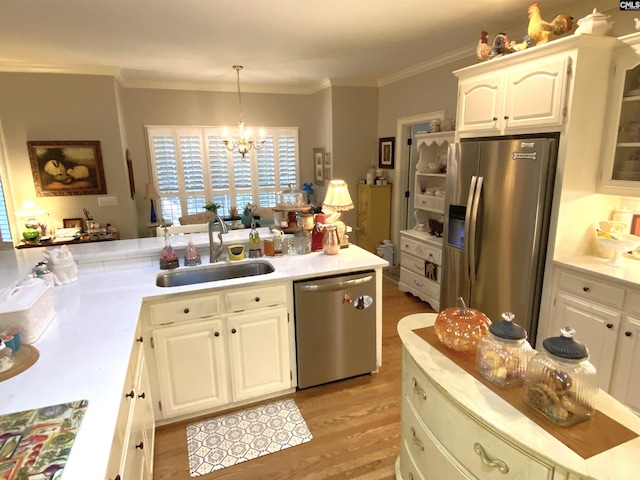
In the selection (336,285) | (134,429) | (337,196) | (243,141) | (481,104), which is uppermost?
(481,104)

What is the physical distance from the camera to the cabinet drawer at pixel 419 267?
12.8 feet

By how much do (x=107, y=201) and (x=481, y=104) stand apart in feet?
14.6

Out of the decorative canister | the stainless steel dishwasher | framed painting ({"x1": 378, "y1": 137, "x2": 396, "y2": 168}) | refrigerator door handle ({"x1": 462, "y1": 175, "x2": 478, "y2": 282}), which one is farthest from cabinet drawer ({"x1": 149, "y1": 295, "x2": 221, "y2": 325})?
framed painting ({"x1": 378, "y1": 137, "x2": 396, "y2": 168})

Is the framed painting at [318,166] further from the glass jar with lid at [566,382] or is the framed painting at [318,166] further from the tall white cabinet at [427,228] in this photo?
the glass jar with lid at [566,382]

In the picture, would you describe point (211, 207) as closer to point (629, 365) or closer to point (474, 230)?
point (474, 230)

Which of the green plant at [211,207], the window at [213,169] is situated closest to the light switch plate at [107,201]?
the window at [213,169]

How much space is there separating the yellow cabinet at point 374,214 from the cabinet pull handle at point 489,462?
4.34 m

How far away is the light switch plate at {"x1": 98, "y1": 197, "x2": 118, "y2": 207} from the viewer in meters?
4.72

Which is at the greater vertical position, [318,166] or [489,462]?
[318,166]

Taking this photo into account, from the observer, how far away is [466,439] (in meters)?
1.19

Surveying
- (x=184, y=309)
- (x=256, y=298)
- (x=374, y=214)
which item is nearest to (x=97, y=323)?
(x=184, y=309)

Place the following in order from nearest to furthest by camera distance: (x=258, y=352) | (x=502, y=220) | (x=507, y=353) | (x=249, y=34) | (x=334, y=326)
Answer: (x=507, y=353)
(x=258, y=352)
(x=334, y=326)
(x=502, y=220)
(x=249, y=34)

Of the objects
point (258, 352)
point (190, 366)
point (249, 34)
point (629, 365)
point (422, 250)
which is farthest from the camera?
point (422, 250)

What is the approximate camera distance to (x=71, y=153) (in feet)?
14.8
